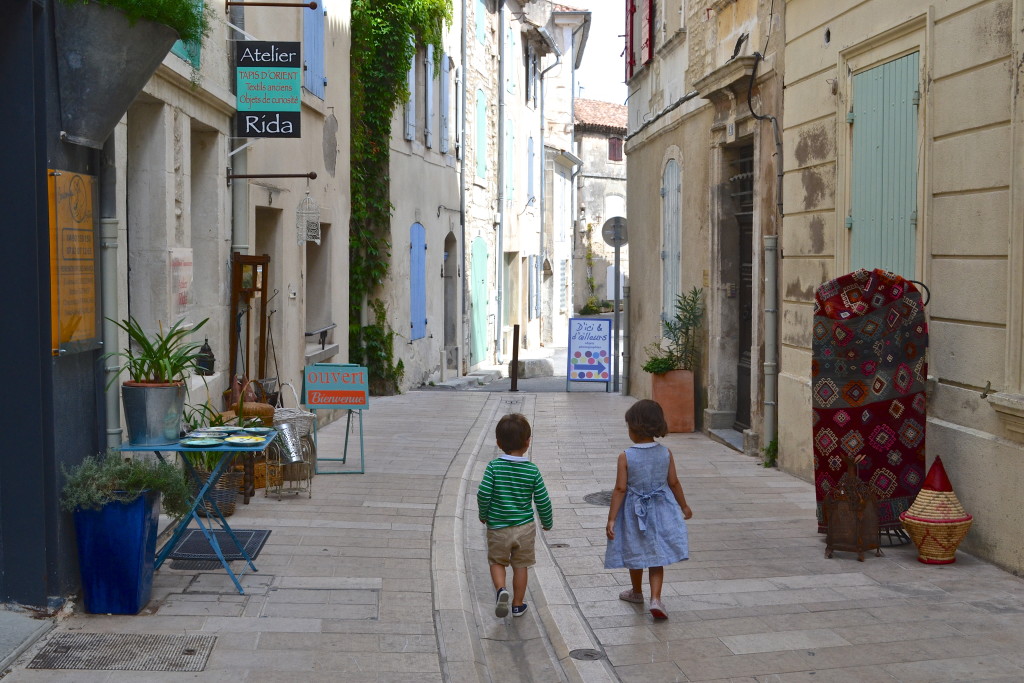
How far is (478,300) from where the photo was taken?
79.7 feet

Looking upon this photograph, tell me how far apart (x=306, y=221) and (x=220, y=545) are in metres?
5.85

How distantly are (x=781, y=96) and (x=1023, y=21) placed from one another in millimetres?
4416

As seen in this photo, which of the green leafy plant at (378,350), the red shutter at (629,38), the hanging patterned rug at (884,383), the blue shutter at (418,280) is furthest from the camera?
the red shutter at (629,38)

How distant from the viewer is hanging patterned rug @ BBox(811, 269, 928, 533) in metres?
7.02

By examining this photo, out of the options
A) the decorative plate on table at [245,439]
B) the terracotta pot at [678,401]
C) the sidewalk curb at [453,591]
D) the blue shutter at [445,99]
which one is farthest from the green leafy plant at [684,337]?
the decorative plate on table at [245,439]

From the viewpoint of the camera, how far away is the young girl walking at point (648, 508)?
570 cm

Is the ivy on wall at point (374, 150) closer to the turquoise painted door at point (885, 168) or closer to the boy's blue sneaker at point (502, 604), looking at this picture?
the turquoise painted door at point (885, 168)

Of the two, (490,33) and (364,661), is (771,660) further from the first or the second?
(490,33)

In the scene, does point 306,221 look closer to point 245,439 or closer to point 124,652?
point 245,439

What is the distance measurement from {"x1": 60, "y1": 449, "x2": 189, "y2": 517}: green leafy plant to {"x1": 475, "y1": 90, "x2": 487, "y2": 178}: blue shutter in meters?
19.0

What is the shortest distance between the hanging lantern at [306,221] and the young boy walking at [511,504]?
6947 mm

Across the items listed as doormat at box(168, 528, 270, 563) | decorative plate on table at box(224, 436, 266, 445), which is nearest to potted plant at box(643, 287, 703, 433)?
doormat at box(168, 528, 270, 563)

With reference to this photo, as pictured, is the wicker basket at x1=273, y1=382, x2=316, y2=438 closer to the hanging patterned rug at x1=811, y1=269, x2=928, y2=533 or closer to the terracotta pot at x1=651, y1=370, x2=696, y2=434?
the hanging patterned rug at x1=811, y1=269, x2=928, y2=533

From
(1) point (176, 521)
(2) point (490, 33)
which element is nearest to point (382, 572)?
(1) point (176, 521)
